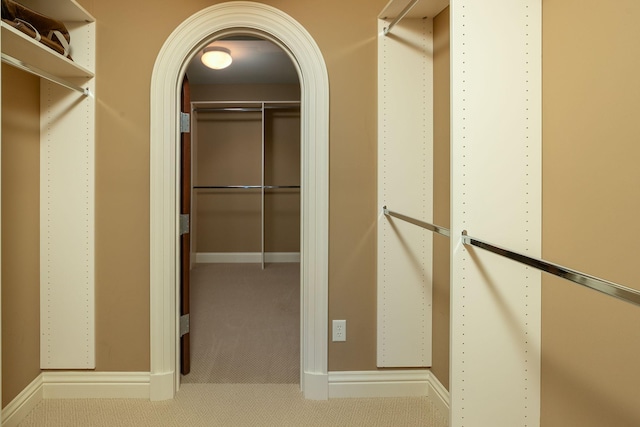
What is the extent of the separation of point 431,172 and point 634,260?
1.29m

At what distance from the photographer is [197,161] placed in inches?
223

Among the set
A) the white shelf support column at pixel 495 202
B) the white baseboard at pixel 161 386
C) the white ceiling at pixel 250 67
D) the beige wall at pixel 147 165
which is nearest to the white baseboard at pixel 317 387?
the beige wall at pixel 147 165

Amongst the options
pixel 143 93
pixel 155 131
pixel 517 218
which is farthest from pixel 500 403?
pixel 143 93

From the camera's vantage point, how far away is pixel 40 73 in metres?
1.80

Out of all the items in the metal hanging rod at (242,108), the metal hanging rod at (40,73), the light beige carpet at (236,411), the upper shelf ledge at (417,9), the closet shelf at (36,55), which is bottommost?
the light beige carpet at (236,411)

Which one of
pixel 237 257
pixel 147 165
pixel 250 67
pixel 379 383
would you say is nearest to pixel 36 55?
pixel 147 165

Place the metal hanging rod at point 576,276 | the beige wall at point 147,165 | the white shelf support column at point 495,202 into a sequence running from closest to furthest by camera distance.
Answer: the metal hanging rod at point 576,276
the white shelf support column at point 495,202
the beige wall at point 147,165

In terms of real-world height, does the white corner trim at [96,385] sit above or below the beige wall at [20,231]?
below

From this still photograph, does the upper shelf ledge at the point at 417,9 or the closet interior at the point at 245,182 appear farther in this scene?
the closet interior at the point at 245,182

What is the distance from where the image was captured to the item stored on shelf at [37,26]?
1.63m

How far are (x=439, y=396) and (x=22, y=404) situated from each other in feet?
6.71

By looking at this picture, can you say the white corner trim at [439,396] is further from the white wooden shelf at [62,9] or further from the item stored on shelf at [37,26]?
the white wooden shelf at [62,9]

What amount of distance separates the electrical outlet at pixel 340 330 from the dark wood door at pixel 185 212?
36.1 inches

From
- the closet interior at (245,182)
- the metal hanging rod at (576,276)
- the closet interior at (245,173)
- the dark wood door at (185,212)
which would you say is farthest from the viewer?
the closet interior at (245,182)
